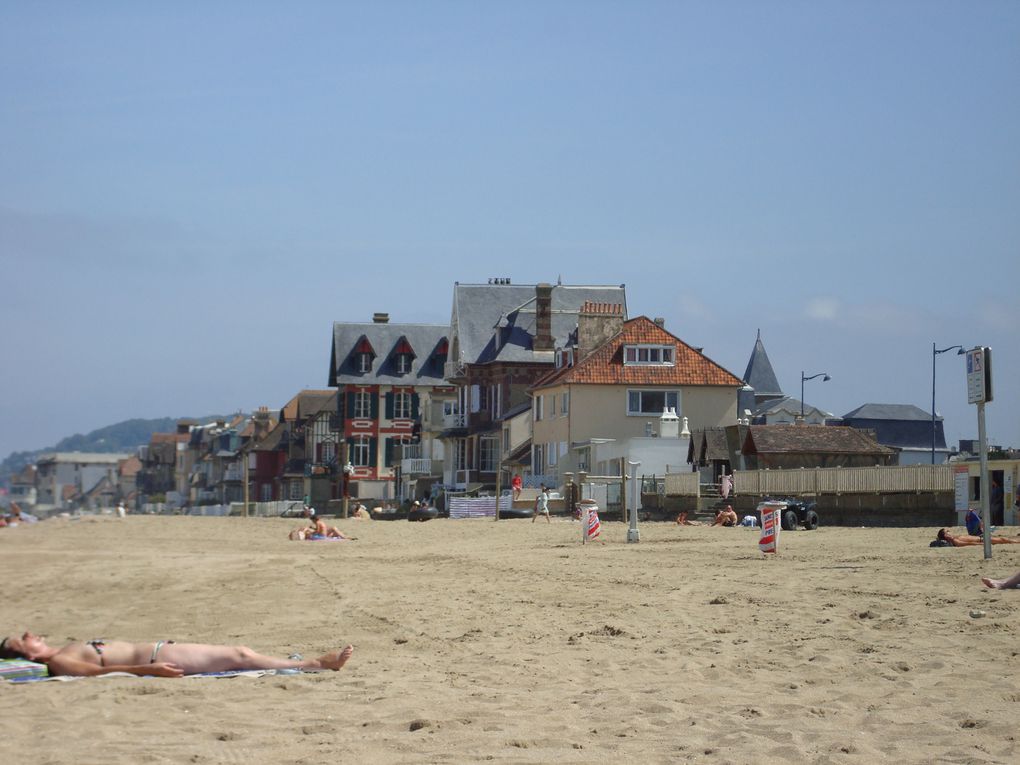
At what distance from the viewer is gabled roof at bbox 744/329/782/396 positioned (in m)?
82.3

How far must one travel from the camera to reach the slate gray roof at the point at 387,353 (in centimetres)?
7762

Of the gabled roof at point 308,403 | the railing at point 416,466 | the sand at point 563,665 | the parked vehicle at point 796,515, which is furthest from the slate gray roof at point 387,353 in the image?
the sand at point 563,665

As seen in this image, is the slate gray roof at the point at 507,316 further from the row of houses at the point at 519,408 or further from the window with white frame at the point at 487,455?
the window with white frame at the point at 487,455

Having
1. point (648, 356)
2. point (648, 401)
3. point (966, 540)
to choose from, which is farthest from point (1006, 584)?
point (648, 356)

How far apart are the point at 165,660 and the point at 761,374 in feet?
249

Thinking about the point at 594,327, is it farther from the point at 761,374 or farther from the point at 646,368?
the point at 761,374

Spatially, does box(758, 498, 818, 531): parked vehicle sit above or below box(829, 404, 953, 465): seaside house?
→ below

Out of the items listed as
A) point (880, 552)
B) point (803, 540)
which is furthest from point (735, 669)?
point (803, 540)

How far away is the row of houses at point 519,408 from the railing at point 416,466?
0.26ft

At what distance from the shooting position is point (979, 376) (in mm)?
16500

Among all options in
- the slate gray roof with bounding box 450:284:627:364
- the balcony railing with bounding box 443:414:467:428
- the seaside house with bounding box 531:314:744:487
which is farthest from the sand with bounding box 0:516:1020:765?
the balcony railing with bounding box 443:414:467:428

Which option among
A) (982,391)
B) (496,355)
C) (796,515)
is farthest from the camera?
(496,355)

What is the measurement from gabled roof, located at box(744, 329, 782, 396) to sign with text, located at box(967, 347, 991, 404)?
6544 centimetres

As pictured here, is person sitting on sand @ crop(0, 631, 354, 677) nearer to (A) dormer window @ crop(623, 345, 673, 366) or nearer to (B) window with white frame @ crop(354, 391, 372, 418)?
(A) dormer window @ crop(623, 345, 673, 366)
